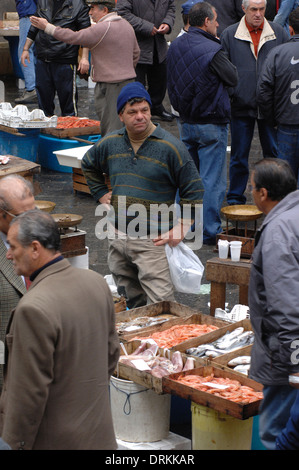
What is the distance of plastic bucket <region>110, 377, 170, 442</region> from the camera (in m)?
5.35

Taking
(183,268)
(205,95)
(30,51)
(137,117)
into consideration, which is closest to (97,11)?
(205,95)

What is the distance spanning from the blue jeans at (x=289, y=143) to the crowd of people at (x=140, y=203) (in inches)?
0.8

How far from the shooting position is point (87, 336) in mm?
3721

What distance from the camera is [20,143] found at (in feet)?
36.3

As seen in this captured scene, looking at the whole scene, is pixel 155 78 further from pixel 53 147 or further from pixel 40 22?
pixel 40 22

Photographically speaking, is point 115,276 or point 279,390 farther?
point 115,276

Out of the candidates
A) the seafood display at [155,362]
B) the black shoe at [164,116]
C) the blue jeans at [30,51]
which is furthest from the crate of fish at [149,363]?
the blue jeans at [30,51]

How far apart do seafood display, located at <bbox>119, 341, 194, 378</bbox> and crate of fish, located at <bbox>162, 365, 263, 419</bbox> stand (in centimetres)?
13

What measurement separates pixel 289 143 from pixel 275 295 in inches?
192

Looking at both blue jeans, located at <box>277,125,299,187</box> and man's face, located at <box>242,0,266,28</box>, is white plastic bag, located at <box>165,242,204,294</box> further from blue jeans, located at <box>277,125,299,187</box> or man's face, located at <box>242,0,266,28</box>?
man's face, located at <box>242,0,266,28</box>

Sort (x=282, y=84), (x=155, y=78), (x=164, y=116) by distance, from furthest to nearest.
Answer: (x=164, y=116)
(x=155, y=78)
(x=282, y=84)

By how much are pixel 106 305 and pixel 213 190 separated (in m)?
4.99
